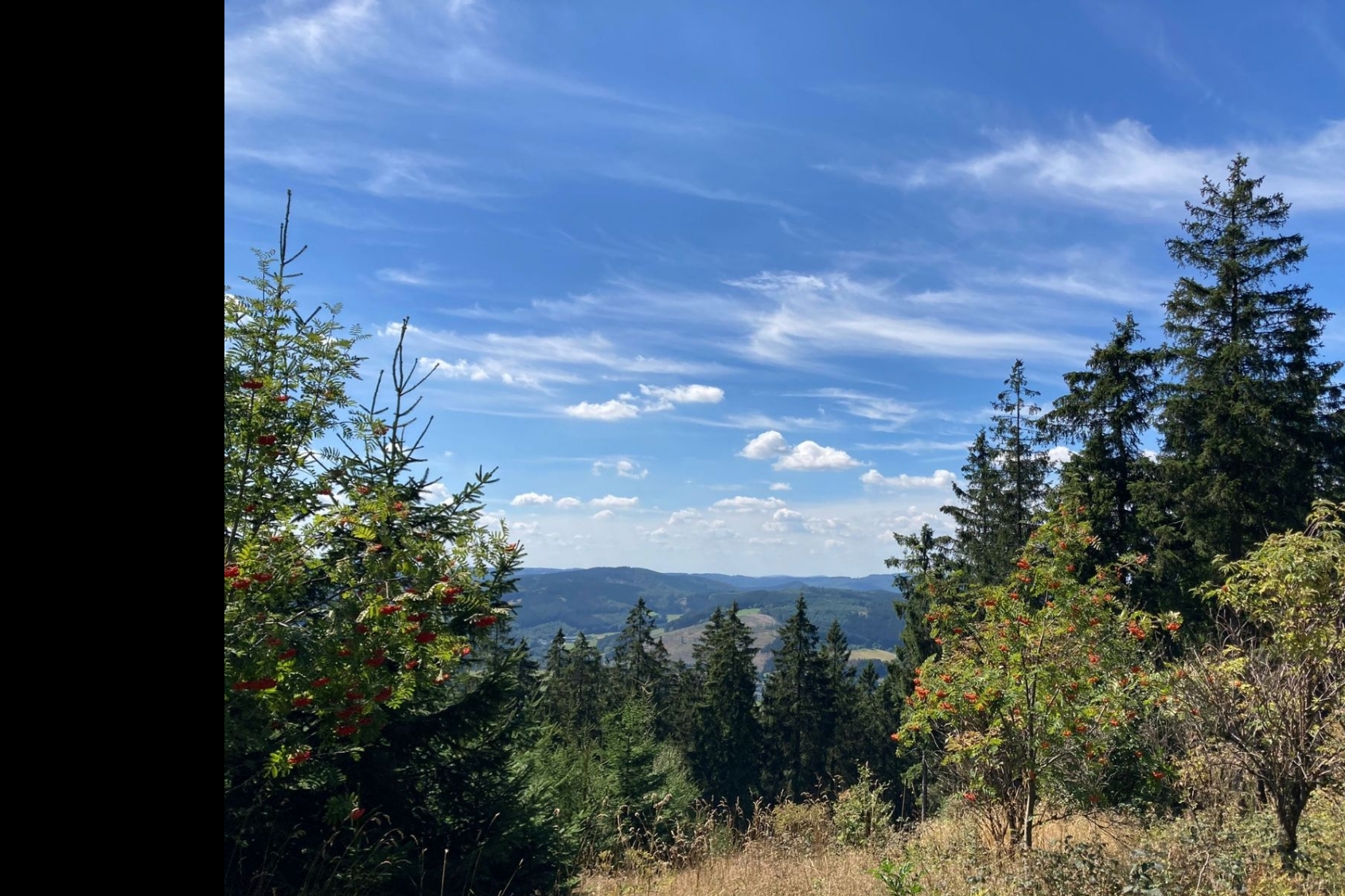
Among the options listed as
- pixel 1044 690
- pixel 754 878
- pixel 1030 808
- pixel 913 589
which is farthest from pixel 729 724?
pixel 754 878

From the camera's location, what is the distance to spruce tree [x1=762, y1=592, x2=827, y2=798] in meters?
41.3

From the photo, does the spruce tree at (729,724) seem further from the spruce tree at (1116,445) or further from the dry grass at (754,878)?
the dry grass at (754,878)

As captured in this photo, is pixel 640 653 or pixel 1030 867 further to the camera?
pixel 640 653

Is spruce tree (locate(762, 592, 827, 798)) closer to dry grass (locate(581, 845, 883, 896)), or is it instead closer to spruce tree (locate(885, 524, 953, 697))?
spruce tree (locate(885, 524, 953, 697))

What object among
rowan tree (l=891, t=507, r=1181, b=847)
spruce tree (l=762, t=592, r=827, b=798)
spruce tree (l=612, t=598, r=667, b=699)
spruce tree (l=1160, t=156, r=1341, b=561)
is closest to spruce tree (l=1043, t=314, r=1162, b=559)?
spruce tree (l=1160, t=156, r=1341, b=561)

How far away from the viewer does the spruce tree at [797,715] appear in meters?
41.3

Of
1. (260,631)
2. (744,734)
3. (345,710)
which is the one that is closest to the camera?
(260,631)

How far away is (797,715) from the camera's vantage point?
41.8 meters

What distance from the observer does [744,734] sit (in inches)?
1593

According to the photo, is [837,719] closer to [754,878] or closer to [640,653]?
[640,653]

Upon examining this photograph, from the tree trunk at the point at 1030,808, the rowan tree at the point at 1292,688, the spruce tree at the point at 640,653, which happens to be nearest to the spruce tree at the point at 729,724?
the spruce tree at the point at 640,653
